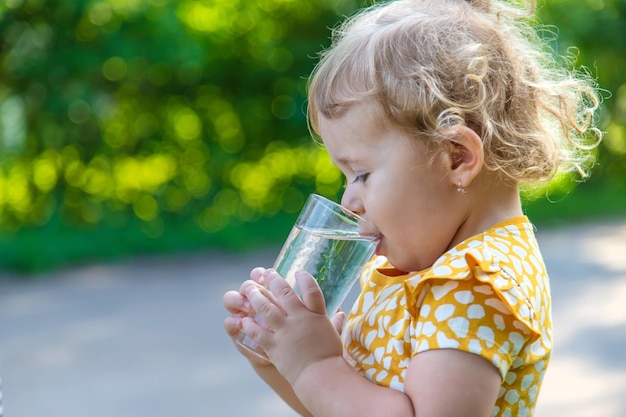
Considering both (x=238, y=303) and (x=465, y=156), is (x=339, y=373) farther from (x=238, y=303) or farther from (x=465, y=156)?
(x=465, y=156)

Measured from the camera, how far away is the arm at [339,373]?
1268mm

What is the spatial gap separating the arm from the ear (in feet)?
0.90

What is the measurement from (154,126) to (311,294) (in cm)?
475

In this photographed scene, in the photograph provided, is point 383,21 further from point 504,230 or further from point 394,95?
point 504,230

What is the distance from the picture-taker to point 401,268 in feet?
4.94

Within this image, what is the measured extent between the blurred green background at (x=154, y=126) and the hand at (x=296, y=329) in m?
4.27

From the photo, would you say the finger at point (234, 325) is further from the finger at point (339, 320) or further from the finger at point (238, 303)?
the finger at point (339, 320)

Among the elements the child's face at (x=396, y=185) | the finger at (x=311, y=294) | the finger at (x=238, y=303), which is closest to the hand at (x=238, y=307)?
the finger at (x=238, y=303)

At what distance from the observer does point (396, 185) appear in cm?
141

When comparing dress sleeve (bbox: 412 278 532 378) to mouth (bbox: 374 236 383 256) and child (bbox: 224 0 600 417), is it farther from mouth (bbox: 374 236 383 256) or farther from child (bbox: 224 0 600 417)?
mouth (bbox: 374 236 383 256)

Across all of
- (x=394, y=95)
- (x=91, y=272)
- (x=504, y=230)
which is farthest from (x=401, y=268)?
(x=91, y=272)

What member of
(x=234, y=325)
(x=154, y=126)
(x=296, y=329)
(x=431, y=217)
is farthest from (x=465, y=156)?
(x=154, y=126)

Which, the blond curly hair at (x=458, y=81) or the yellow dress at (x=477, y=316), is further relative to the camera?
the blond curly hair at (x=458, y=81)

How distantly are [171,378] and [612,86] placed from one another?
15.2 feet
